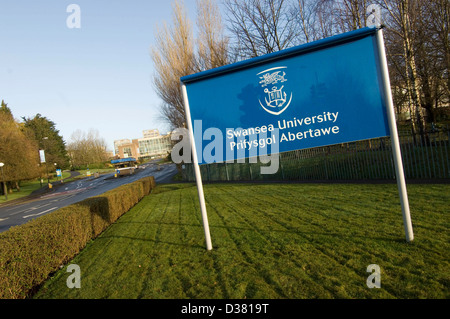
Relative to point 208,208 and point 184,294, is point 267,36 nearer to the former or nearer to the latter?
point 208,208

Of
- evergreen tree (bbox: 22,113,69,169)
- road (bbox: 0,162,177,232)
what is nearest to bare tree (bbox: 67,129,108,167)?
evergreen tree (bbox: 22,113,69,169)

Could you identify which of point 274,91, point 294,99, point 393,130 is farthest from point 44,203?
point 393,130

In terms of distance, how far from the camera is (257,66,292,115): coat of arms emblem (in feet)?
14.3

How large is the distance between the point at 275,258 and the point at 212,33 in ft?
71.5

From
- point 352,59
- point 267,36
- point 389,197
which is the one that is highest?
point 267,36

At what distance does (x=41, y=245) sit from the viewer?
15.5 feet

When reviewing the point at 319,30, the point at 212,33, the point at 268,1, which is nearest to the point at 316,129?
the point at 268,1

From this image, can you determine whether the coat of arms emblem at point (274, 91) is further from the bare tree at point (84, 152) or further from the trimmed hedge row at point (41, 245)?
the bare tree at point (84, 152)

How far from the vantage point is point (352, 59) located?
409cm

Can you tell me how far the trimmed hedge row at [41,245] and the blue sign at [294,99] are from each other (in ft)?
9.79

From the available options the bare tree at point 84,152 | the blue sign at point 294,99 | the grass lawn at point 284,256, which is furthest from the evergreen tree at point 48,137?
the blue sign at point 294,99

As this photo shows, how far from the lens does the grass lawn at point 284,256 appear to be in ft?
10.2

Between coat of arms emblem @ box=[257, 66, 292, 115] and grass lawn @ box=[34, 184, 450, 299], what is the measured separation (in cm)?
215

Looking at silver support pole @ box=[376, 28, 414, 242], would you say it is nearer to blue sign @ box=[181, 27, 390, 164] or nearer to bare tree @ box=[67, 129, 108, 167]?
blue sign @ box=[181, 27, 390, 164]
